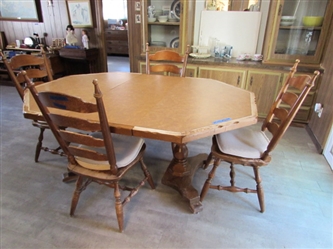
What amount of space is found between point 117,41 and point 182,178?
6763 mm

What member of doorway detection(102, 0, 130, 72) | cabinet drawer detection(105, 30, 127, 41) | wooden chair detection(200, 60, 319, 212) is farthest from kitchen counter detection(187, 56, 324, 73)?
cabinet drawer detection(105, 30, 127, 41)

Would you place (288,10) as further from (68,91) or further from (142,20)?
(68,91)

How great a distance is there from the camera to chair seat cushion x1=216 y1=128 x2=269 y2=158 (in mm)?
1481

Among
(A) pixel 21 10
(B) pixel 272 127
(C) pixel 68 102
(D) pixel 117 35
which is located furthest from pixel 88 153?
(D) pixel 117 35

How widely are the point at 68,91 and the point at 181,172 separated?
106cm

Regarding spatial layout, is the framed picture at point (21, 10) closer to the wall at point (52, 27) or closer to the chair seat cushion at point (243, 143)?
the wall at point (52, 27)

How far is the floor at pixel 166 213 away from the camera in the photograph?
4.66 feet

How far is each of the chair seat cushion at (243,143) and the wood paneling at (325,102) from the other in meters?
1.12

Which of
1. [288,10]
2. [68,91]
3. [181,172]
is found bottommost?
[181,172]

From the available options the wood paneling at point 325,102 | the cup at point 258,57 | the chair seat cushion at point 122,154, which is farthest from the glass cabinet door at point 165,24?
the chair seat cushion at point 122,154

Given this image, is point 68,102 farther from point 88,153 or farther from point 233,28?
point 233,28

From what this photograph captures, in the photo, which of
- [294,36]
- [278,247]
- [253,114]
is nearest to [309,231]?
[278,247]

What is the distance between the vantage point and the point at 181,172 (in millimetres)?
1722

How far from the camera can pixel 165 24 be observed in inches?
123
